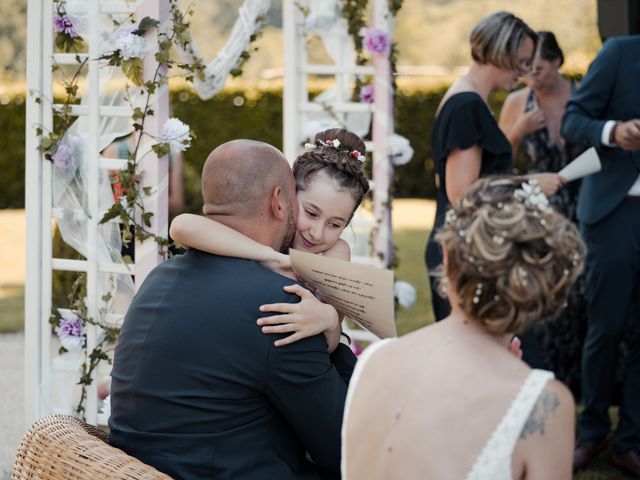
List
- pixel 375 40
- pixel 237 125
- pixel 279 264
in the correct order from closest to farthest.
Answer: pixel 279 264 → pixel 375 40 → pixel 237 125

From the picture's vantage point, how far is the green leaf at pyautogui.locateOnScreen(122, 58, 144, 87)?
3.68 m

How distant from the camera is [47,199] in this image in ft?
13.0

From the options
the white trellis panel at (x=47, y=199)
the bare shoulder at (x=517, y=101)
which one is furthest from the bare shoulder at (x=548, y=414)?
the bare shoulder at (x=517, y=101)

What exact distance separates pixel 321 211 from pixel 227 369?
757 mm

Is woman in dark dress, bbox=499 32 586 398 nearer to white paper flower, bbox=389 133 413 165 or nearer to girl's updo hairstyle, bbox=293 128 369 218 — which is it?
white paper flower, bbox=389 133 413 165

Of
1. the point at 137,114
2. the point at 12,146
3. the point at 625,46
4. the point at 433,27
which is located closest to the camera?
the point at 137,114

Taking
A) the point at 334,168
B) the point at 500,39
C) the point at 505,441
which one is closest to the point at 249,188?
the point at 334,168

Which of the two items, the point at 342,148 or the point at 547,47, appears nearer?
the point at 342,148

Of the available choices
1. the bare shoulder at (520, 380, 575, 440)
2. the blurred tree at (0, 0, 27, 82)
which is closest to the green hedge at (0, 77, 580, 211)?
the blurred tree at (0, 0, 27, 82)

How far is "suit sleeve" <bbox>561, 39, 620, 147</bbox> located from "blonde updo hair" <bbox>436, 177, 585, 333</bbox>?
2720 mm

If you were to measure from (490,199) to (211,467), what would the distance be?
0.95m

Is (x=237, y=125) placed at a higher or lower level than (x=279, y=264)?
higher

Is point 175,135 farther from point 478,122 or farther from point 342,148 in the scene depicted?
point 478,122

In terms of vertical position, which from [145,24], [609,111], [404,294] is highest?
[145,24]
